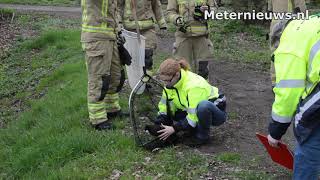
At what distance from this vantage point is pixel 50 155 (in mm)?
6148

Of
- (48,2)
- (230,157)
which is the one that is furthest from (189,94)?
(48,2)

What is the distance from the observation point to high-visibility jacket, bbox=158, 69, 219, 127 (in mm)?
5484

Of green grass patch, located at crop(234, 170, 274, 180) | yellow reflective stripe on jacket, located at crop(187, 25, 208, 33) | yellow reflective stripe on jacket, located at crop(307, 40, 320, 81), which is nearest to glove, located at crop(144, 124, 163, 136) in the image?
green grass patch, located at crop(234, 170, 274, 180)

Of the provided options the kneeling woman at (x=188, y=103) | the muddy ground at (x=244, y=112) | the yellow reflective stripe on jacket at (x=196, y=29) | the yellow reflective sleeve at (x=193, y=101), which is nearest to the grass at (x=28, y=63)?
the muddy ground at (x=244, y=112)

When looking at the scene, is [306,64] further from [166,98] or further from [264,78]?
[264,78]

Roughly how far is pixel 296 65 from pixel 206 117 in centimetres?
229

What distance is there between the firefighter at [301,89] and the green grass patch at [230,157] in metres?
1.77

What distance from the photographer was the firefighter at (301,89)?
3.27 m

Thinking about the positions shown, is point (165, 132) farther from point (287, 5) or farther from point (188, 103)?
point (287, 5)

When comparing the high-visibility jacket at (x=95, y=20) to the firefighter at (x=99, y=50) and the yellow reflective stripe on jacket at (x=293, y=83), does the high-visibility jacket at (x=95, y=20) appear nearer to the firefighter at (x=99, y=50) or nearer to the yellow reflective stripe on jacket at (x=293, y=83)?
the firefighter at (x=99, y=50)

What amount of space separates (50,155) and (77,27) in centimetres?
1152

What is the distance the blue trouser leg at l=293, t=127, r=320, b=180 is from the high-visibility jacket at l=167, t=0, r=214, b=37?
154 inches

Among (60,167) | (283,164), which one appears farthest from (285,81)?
(60,167)

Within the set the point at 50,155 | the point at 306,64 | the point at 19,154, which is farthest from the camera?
the point at 19,154
